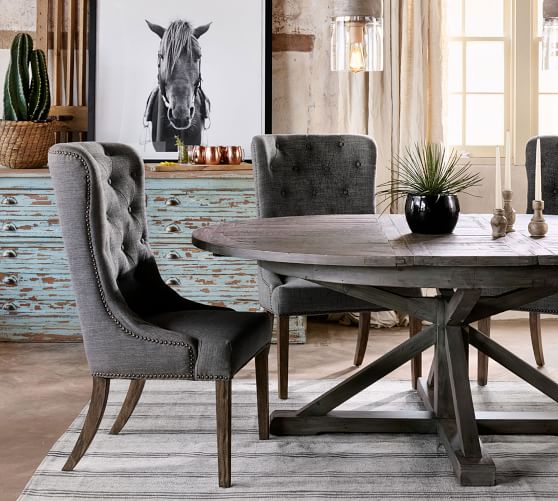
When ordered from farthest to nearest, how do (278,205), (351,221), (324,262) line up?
1. (278,205)
2. (351,221)
3. (324,262)

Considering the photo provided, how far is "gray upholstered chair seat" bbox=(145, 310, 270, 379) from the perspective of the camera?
2.50m

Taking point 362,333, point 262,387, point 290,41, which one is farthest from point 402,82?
point 262,387

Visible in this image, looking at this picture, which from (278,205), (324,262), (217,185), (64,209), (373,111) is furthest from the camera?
(373,111)

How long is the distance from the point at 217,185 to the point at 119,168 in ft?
4.93

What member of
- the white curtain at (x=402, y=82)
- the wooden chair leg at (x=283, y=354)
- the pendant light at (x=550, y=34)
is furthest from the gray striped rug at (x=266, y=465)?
the white curtain at (x=402, y=82)

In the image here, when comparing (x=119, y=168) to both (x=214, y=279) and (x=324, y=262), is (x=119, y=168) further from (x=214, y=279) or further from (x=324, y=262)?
(x=214, y=279)

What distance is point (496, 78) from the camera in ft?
16.4

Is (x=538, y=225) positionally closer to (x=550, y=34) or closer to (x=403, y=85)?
(x=550, y=34)

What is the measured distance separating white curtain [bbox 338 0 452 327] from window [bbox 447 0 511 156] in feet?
0.78

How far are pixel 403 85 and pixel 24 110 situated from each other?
1.96 m

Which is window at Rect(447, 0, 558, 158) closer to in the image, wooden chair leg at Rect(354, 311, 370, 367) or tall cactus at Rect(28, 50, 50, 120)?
wooden chair leg at Rect(354, 311, 370, 367)

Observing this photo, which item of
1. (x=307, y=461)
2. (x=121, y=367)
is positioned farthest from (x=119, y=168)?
(x=307, y=461)

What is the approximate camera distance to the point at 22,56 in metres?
4.48

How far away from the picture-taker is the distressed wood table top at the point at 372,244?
225cm
